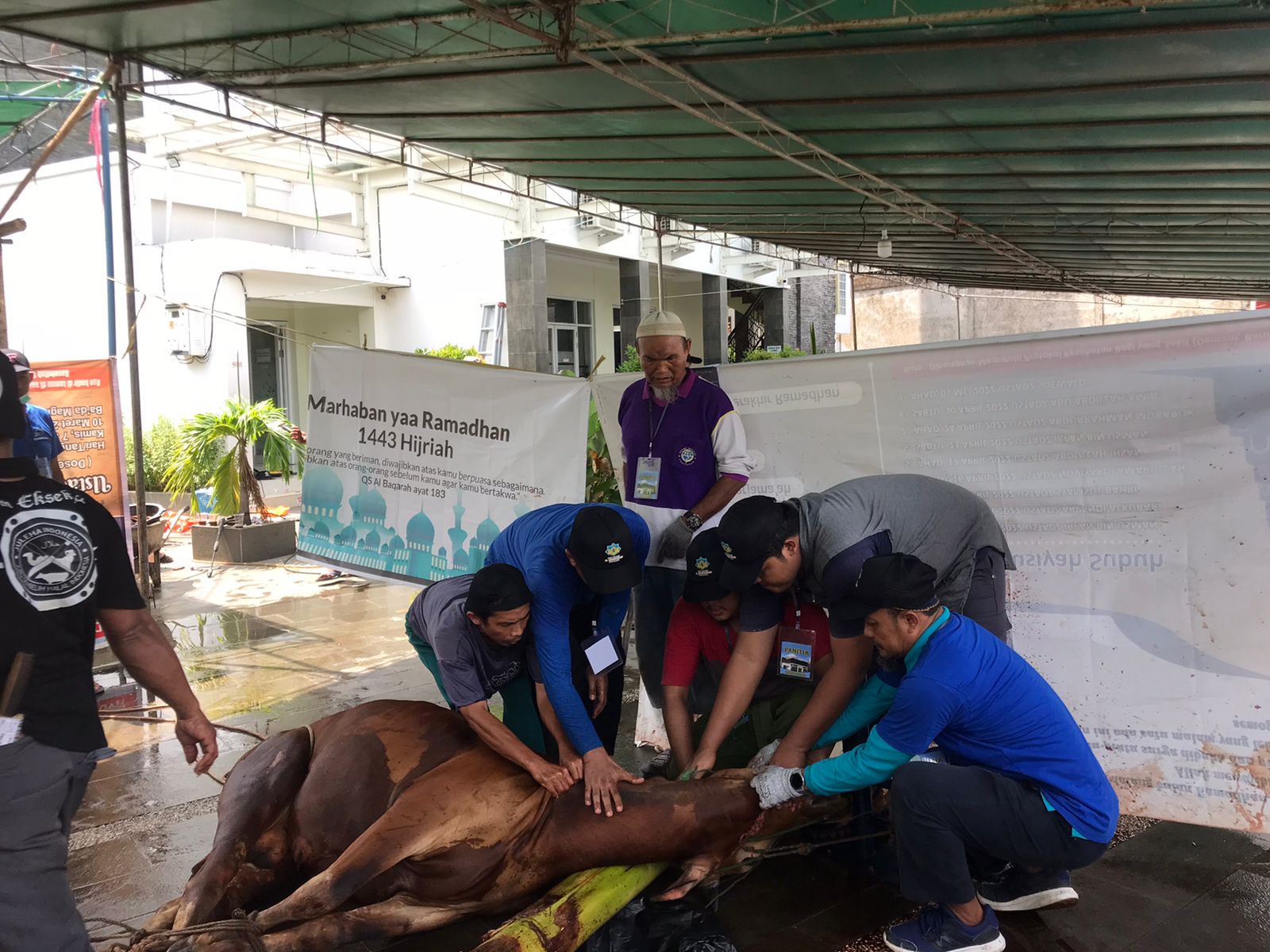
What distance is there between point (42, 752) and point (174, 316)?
1251 centimetres

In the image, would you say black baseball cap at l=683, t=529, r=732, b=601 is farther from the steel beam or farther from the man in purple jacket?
the steel beam

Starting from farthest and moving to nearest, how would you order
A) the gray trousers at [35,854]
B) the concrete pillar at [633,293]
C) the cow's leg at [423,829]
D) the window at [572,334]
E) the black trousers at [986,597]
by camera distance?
1. the window at [572,334]
2. the concrete pillar at [633,293]
3. the black trousers at [986,597]
4. the cow's leg at [423,829]
5. the gray trousers at [35,854]

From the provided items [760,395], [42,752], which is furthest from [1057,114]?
[42,752]

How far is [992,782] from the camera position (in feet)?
9.09

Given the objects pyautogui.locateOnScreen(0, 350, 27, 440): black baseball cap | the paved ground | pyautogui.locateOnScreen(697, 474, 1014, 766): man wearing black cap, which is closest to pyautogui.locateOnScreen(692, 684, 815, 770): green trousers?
pyautogui.locateOnScreen(697, 474, 1014, 766): man wearing black cap

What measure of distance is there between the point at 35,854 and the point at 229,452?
7.92 metres

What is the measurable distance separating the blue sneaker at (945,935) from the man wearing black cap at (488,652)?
1.10 meters

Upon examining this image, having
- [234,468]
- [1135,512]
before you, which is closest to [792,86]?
[1135,512]

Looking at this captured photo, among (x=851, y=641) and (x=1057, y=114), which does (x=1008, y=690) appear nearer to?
(x=851, y=641)

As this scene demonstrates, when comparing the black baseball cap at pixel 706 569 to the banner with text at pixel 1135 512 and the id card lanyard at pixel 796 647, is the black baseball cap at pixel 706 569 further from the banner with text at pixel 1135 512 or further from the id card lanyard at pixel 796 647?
the banner with text at pixel 1135 512

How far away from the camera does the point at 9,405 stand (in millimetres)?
2273

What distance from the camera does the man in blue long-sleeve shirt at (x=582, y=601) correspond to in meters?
3.00

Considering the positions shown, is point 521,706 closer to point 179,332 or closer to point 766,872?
point 766,872

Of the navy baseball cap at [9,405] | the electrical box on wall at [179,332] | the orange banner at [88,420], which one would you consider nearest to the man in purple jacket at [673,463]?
the navy baseball cap at [9,405]
